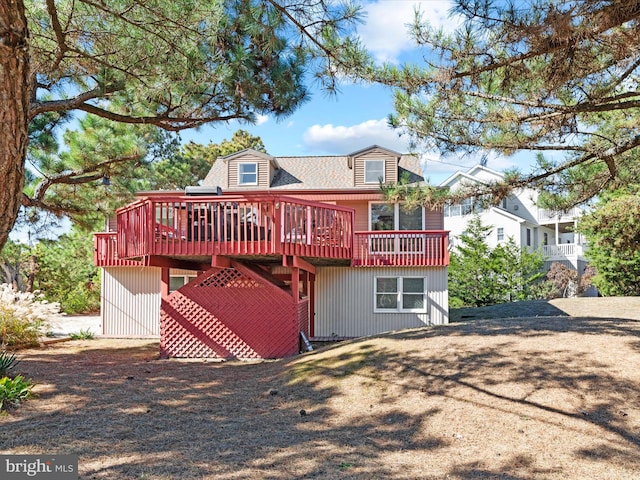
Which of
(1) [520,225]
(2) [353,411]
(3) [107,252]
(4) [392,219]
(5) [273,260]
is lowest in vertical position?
(2) [353,411]

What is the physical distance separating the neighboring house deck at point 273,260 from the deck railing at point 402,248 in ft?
0.09

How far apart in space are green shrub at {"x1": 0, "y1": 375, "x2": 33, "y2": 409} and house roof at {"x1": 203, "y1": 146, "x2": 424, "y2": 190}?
36.3 ft

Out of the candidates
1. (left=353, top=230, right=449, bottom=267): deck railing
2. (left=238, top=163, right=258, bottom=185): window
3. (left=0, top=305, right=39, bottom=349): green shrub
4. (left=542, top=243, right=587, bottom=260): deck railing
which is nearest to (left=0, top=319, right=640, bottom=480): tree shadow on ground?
(left=0, top=305, right=39, bottom=349): green shrub

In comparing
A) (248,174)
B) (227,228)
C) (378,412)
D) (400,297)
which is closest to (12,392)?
(378,412)

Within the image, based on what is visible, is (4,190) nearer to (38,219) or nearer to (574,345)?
(574,345)

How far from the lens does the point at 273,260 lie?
11.3 metres

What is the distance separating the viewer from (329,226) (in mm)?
11500

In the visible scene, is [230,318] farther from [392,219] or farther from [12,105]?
[12,105]

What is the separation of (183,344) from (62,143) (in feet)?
16.5

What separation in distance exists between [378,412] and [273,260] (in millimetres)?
5866

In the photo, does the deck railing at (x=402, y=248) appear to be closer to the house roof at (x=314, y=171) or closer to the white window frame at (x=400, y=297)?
the white window frame at (x=400, y=297)

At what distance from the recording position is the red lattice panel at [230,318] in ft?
34.0

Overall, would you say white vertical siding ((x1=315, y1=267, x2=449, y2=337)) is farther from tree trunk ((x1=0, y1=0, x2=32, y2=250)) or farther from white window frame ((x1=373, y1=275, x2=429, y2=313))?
tree trunk ((x1=0, y1=0, x2=32, y2=250))

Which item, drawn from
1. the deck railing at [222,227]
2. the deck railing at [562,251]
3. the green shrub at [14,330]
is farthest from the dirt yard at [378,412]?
the deck railing at [562,251]
